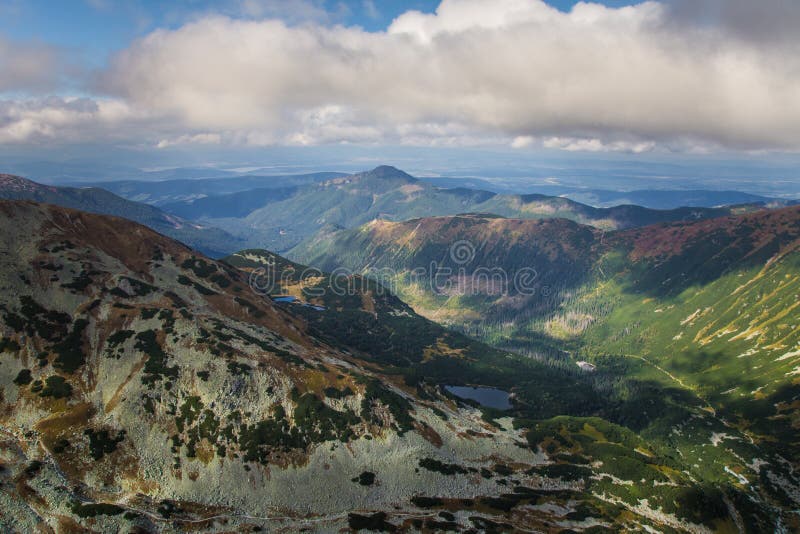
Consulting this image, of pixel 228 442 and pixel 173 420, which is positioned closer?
pixel 228 442

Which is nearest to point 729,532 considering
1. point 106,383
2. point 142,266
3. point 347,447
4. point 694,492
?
point 694,492

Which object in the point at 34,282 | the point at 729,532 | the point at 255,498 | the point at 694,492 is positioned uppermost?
the point at 34,282

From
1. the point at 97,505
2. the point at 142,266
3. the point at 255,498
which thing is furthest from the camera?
the point at 142,266

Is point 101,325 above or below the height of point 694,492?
above

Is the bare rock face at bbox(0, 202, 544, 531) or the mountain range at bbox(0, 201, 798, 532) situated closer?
the bare rock face at bbox(0, 202, 544, 531)

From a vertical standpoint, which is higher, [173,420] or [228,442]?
[173,420]

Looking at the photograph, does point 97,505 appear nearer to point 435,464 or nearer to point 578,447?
point 435,464

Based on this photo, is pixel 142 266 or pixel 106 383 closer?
pixel 106 383

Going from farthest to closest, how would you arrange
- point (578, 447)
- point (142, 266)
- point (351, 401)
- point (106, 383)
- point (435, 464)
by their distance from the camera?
point (142, 266), point (578, 447), point (351, 401), point (435, 464), point (106, 383)

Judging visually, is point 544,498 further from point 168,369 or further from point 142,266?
point 142,266

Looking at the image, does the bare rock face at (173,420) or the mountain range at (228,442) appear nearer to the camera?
the bare rock face at (173,420)
